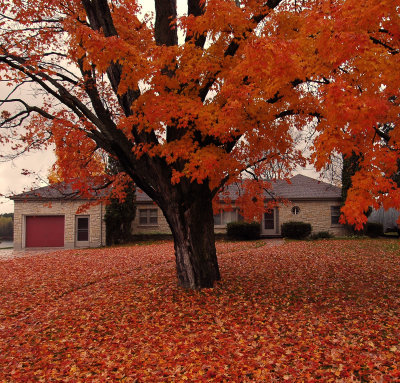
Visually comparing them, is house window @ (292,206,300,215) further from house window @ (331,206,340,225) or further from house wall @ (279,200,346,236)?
house window @ (331,206,340,225)

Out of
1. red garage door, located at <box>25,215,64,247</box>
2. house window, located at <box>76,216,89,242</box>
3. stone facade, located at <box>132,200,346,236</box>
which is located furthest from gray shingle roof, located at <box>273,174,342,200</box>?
red garage door, located at <box>25,215,64,247</box>

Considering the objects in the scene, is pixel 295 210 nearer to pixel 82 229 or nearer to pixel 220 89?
pixel 82 229

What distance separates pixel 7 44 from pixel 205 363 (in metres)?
10.2

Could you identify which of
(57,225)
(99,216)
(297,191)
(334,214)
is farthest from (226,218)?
(57,225)

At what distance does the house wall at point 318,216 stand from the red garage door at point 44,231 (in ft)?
53.5

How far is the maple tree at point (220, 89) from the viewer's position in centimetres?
578

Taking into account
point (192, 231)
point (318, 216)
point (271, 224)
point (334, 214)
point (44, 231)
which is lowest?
point (44, 231)

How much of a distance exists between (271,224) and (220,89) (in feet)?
66.3

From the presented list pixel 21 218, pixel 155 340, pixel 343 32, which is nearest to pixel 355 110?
pixel 343 32

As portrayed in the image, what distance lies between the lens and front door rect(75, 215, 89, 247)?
973 inches

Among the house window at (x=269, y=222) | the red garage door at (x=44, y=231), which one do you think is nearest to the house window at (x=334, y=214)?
the house window at (x=269, y=222)

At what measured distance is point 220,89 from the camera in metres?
8.07

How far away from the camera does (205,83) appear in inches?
318

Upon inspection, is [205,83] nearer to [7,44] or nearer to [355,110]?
[355,110]
